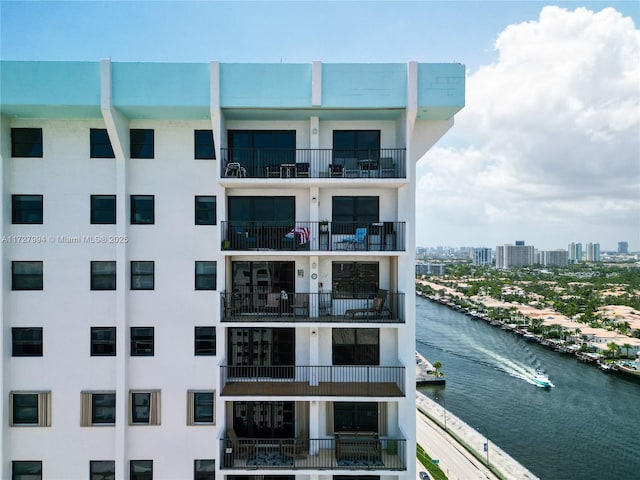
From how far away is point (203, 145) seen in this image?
505 inches

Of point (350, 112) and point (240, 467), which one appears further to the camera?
point (350, 112)

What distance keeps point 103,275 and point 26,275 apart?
8.51 ft

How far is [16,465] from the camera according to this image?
40.8ft

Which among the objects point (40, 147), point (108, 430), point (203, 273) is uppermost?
point (40, 147)

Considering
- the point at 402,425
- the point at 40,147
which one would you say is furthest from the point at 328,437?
the point at 40,147

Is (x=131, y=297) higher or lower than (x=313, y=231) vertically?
lower

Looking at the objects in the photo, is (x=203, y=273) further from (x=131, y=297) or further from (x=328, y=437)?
(x=328, y=437)

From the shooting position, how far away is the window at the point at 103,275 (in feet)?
41.4

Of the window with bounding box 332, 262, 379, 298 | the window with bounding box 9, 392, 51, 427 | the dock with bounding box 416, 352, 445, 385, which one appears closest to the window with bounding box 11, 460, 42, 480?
the window with bounding box 9, 392, 51, 427

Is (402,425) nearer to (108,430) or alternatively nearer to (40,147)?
(108,430)

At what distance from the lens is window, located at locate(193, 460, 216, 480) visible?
12.4 m

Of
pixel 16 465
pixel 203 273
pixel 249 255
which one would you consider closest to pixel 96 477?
pixel 16 465

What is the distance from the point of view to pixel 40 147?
41.7 ft

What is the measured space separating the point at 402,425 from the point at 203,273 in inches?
330
